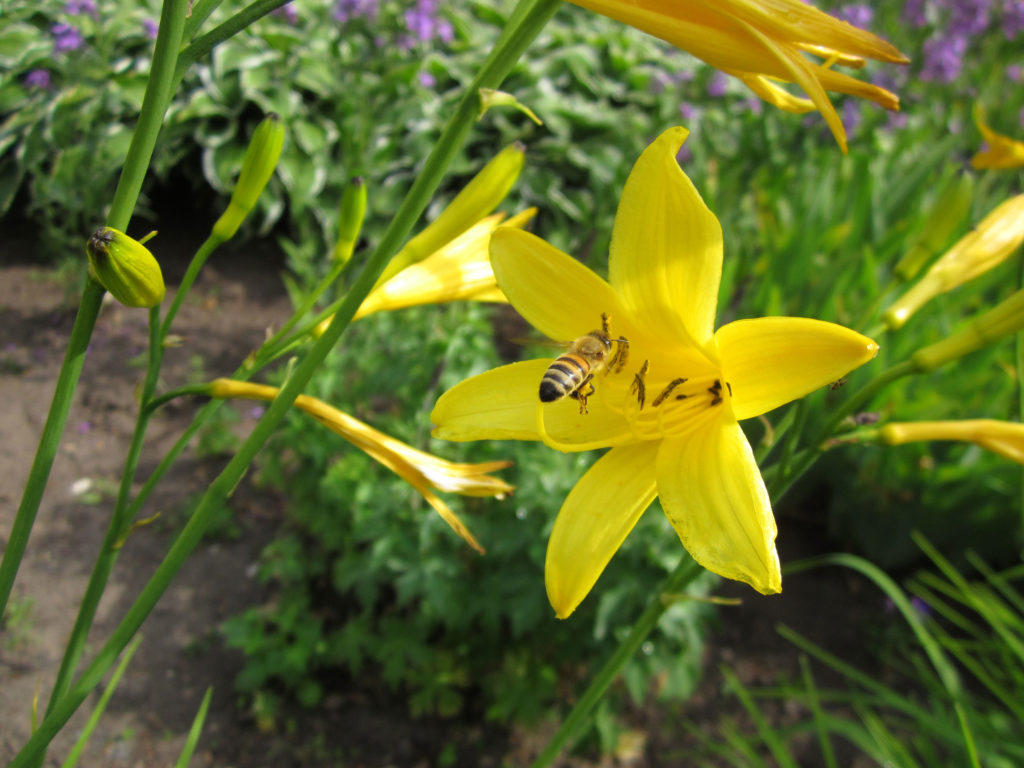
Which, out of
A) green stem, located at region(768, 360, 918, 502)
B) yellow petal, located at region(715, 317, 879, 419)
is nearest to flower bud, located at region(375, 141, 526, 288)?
yellow petal, located at region(715, 317, 879, 419)

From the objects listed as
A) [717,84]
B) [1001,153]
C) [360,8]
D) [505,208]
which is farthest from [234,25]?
[717,84]

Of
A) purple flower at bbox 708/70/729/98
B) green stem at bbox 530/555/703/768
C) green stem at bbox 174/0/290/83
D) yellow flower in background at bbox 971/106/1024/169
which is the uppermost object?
green stem at bbox 174/0/290/83

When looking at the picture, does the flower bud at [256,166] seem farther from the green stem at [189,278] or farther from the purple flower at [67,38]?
the purple flower at [67,38]

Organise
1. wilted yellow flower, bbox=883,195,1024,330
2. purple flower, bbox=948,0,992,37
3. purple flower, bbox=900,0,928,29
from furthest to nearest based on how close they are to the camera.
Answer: purple flower, bbox=900,0,928,29, purple flower, bbox=948,0,992,37, wilted yellow flower, bbox=883,195,1024,330

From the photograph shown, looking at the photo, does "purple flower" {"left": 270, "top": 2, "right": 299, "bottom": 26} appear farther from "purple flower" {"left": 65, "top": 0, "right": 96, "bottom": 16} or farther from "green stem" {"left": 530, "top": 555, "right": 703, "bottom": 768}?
"green stem" {"left": 530, "top": 555, "right": 703, "bottom": 768}

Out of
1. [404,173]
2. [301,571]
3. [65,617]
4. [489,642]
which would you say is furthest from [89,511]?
[404,173]
